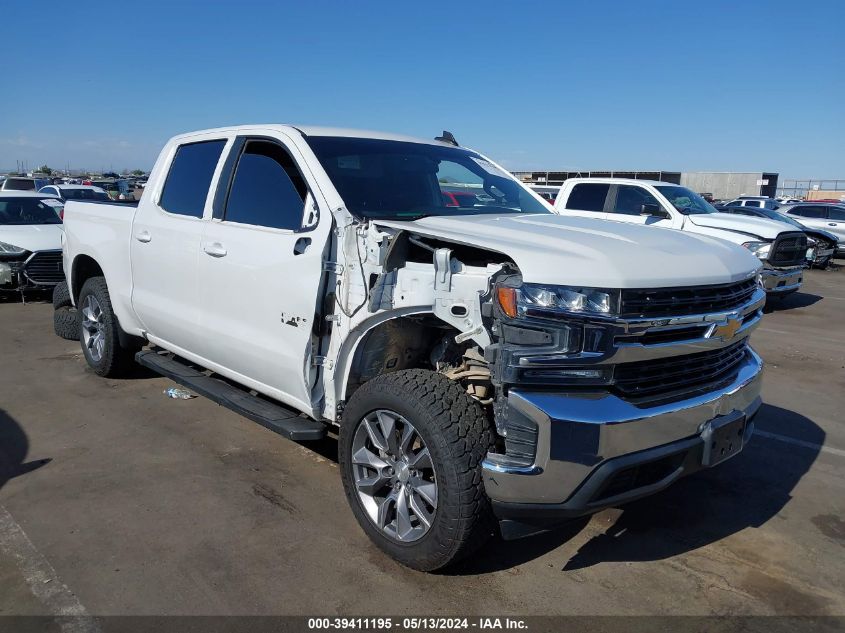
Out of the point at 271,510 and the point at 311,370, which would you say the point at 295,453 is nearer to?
the point at 271,510

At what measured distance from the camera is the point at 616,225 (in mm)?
3729

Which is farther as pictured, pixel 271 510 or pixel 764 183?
pixel 764 183

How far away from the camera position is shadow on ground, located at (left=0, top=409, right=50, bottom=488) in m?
4.23

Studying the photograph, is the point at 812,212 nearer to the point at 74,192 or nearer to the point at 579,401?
the point at 74,192

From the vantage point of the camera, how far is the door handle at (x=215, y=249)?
416cm

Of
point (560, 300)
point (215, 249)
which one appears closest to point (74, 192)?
point (215, 249)

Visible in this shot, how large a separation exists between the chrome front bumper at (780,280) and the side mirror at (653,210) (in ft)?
6.08

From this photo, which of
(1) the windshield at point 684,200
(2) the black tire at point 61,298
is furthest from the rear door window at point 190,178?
(1) the windshield at point 684,200

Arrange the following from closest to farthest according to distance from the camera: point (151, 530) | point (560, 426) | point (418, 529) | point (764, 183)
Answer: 1. point (560, 426)
2. point (418, 529)
3. point (151, 530)
4. point (764, 183)

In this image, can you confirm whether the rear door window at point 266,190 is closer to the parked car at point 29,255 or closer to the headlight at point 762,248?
the parked car at point 29,255

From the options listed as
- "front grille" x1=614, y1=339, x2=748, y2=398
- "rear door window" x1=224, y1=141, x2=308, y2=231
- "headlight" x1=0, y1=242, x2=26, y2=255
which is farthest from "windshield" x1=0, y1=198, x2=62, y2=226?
"front grille" x1=614, y1=339, x2=748, y2=398

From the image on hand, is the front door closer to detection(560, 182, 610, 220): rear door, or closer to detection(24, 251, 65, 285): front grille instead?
detection(560, 182, 610, 220): rear door

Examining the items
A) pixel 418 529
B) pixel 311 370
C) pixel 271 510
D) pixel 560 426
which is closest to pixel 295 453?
pixel 271 510

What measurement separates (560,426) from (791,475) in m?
2.63
